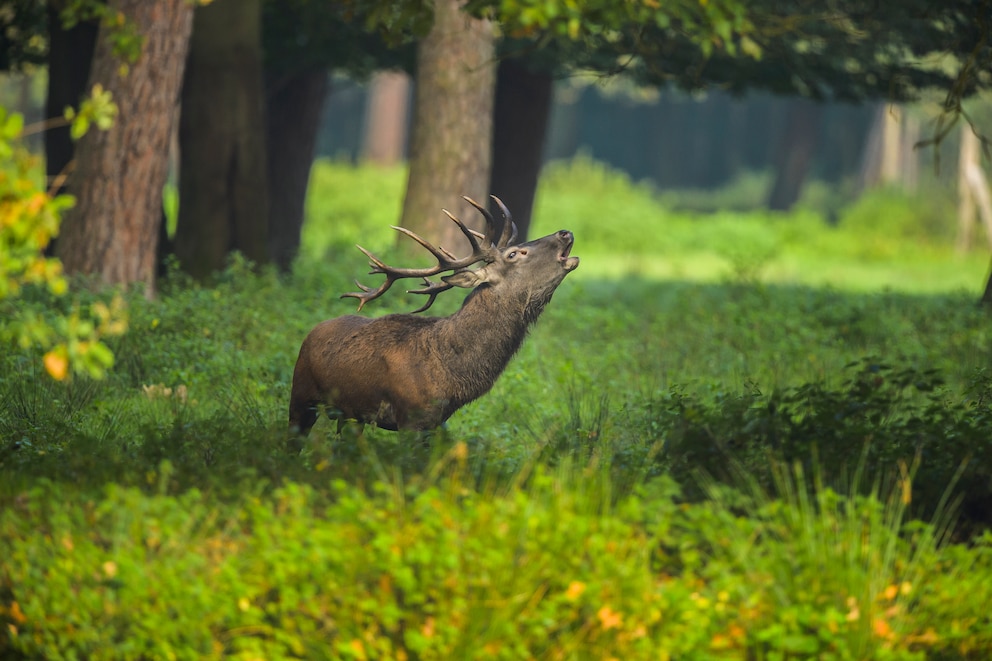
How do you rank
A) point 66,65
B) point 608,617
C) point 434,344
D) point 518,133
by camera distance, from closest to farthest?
point 608,617, point 434,344, point 66,65, point 518,133

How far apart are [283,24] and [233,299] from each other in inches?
218

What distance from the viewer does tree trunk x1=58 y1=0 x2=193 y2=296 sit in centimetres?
1209

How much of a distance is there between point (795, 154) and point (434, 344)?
1453 inches

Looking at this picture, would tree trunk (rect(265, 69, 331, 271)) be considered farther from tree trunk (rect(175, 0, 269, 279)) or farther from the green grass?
the green grass

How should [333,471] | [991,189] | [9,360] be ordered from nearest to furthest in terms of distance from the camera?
[333,471] < [9,360] < [991,189]

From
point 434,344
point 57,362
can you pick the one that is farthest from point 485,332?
point 57,362

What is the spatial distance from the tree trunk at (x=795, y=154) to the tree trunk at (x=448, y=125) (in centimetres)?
2904

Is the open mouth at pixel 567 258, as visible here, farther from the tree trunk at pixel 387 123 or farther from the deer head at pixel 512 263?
the tree trunk at pixel 387 123

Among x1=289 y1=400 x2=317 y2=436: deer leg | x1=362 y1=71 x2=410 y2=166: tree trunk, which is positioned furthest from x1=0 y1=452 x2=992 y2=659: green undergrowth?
x1=362 y1=71 x2=410 y2=166: tree trunk

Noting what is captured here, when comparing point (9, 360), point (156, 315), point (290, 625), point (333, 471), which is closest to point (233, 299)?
point (156, 315)

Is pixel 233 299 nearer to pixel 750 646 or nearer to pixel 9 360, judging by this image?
pixel 9 360

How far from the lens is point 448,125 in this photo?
1460 cm

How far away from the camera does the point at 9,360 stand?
909 cm

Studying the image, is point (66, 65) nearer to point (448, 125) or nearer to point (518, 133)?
point (448, 125)
